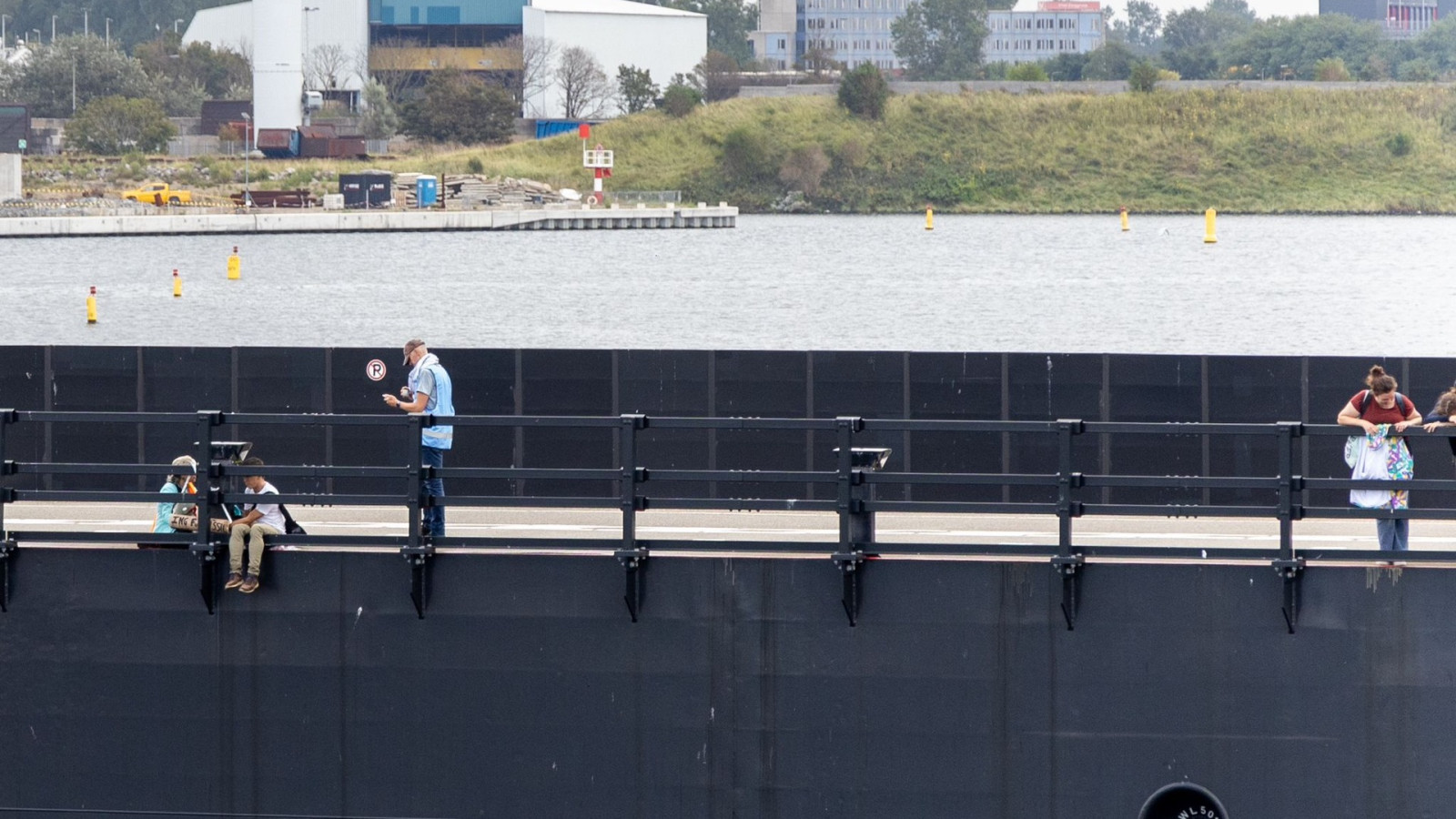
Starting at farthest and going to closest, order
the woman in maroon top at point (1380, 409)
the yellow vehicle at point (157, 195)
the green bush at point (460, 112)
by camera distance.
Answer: the green bush at point (460, 112)
the yellow vehicle at point (157, 195)
the woman in maroon top at point (1380, 409)

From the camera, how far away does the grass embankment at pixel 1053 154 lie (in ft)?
540

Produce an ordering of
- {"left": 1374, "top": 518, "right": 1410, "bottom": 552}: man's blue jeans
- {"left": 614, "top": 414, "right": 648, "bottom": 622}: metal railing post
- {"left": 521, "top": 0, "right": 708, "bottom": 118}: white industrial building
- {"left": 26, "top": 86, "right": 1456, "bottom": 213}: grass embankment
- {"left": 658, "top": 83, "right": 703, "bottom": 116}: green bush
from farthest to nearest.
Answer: {"left": 658, "top": 83, "right": 703, "bottom": 116}: green bush, {"left": 521, "top": 0, "right": 708, "bottom": 118}: white industrial building, {"left": 26, "top": 86, "right": 1456, "bottom": 213}: grass embankment, {"left": 1374, "top": 518, "right": 1410, "bottom": 552}: man's blue jeans, {"left": 614, "top": 414, "right": 648, "bottom": 622}: metal railing post

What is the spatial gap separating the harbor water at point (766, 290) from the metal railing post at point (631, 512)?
114 ft

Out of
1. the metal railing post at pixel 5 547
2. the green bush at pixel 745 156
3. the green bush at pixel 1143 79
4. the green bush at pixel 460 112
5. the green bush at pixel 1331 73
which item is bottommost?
the metal railing post at pixel 5 547

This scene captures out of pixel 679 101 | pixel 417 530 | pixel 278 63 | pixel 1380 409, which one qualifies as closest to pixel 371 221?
pixel 278 63

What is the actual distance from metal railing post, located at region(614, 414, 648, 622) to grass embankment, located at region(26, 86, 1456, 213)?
150 m

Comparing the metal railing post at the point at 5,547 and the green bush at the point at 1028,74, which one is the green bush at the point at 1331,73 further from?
the metal railing post at the point at 5,547

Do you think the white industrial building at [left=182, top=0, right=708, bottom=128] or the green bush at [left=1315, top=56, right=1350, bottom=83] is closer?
the white industrial building at [left=182, top=0, right=708, bottom=128]

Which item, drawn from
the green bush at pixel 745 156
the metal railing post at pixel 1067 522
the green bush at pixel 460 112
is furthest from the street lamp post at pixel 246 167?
the metal railing post at pixel 1067 522

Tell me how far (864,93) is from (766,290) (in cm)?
8650

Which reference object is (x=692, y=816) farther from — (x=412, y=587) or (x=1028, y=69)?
(x=1028, y=69)

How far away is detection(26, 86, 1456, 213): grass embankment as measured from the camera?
540 ft

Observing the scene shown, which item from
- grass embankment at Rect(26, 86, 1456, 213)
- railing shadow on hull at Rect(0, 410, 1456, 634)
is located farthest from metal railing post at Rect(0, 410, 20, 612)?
grass embankment at Rect(26, 86, 1456, 213)

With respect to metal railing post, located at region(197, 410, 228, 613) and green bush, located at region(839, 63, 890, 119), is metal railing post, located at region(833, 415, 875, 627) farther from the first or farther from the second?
green bush, located at region(839, 63, 890, 119)
